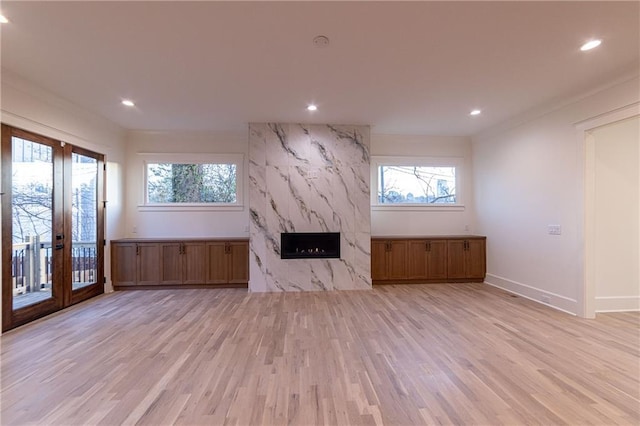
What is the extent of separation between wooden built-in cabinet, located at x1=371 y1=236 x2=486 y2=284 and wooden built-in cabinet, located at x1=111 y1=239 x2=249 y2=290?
268 centimetres

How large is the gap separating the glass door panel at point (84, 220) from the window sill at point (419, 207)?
17.2 feet

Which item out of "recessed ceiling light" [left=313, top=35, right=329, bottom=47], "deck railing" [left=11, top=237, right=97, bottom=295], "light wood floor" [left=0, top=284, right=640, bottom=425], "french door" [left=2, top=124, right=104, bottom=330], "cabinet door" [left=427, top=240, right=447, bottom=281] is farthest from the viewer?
"cabinet door" [left=427, top=240, right=447, bottom=281]

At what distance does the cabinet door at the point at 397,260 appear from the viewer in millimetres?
5668

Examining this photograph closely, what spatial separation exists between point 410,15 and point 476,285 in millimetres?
5082

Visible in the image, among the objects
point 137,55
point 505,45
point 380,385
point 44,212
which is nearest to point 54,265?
point 44,212

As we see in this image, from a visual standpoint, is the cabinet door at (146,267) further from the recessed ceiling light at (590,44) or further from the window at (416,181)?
the recessed ceiling light at (590,44)

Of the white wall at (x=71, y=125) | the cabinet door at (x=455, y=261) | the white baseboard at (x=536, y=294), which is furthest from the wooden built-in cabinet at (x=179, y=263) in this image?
the white baseboard at (x=536, y=294)

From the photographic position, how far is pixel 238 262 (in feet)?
17.8

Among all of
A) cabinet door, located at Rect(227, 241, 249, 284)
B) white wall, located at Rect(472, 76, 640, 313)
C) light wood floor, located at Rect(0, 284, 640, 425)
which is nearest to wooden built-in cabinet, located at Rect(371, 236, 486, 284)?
white wall, located at Rect(472, 76, 640, 313)

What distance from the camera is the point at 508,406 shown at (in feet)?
6.59

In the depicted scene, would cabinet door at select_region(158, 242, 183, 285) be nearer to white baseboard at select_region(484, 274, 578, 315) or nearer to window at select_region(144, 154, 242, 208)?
window at select_region(144, 154, 242, 208)

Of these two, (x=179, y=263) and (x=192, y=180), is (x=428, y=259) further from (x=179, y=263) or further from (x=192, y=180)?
(x=192, y=180)

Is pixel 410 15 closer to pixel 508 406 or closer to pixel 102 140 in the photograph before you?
pixel 508 406

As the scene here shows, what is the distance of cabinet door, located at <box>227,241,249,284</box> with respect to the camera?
541 cm
